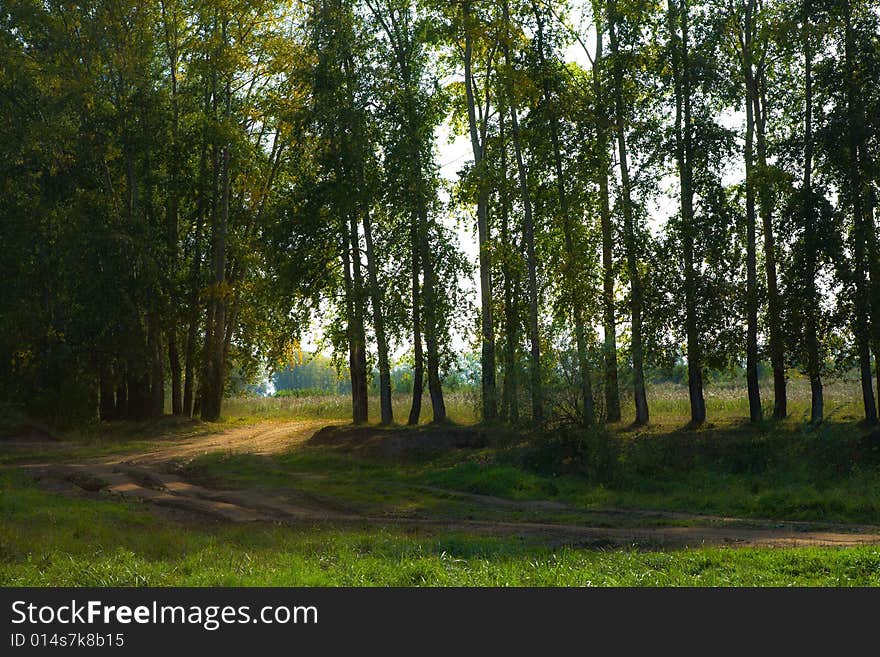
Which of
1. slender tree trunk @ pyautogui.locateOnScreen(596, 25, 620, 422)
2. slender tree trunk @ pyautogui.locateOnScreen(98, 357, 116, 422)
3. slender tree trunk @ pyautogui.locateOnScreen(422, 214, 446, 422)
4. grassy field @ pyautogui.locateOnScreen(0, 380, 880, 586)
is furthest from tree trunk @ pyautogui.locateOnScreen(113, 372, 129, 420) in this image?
slender tree trunk @ pyautogui.locateOnScreen(596, 25, 620, 422)

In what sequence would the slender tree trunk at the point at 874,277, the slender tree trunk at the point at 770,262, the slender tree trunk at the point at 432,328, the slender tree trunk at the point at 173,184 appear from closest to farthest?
the slender tree trunk at the point at 874,277, the slender tree trunk at the point at 770,262, the slender tree trunk at the point at 432,328, the slender tree trunk at the point at 173,184

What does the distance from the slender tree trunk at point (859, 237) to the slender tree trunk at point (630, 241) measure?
6.05 m

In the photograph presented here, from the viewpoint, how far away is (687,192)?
28734 mm

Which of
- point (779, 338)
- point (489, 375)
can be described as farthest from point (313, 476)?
point (779, 338)

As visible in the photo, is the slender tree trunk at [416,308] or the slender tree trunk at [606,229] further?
the slender tree trunk at [416,308]

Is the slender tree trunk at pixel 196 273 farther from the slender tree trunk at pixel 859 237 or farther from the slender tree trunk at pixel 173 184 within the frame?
the slender tree trunk at pixel 859 237

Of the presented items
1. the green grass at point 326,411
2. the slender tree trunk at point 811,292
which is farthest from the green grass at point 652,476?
the green grass at point 326,411

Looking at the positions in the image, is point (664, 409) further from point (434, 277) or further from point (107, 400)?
point (107, 400)

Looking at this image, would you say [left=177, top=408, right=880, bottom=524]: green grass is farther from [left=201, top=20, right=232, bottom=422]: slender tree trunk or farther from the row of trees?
[left=201, top=20, right=232, bottom=422]: slender tree trunk

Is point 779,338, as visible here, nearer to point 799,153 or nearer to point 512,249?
point 799,153

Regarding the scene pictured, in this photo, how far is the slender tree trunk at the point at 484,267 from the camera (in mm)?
29109

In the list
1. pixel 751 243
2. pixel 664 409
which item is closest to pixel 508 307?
pixel 664 409

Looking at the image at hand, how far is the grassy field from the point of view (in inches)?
413

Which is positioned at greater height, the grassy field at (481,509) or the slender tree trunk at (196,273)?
the slender tree trunk at (196,273)
